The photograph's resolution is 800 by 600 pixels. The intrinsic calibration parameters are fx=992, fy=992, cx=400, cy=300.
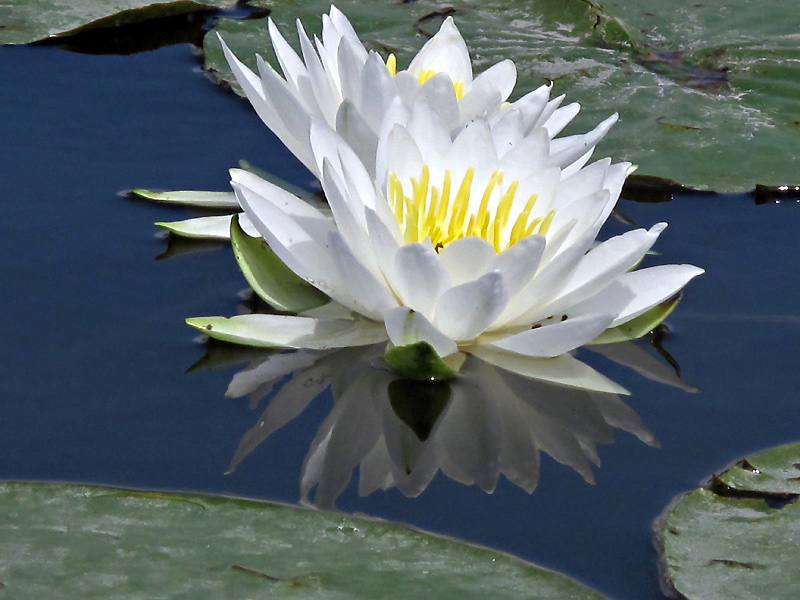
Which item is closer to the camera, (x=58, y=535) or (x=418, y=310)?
(x=58, y=535)

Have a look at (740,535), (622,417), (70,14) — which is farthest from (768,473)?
(70,14)

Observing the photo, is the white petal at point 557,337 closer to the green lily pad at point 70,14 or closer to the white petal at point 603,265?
the white petal at point 603,265

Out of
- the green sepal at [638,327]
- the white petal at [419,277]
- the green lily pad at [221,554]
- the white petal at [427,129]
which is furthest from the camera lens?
the green sepal at [638,327]

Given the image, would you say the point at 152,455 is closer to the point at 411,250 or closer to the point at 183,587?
the point at 183,587

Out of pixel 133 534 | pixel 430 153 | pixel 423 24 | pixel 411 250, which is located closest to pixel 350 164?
pixel 430 153

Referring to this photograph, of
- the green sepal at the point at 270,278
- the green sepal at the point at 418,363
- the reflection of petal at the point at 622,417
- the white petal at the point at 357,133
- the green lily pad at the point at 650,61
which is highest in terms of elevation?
the green lily pad at the point at 650,61

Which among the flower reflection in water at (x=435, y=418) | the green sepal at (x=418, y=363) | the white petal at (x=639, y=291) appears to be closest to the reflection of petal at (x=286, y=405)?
the flower reflection in water at (x=435, y=418)

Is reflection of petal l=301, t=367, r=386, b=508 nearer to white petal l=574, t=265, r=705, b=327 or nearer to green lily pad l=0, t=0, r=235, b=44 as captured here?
white petal l=574, t=265, r=705, b=327
